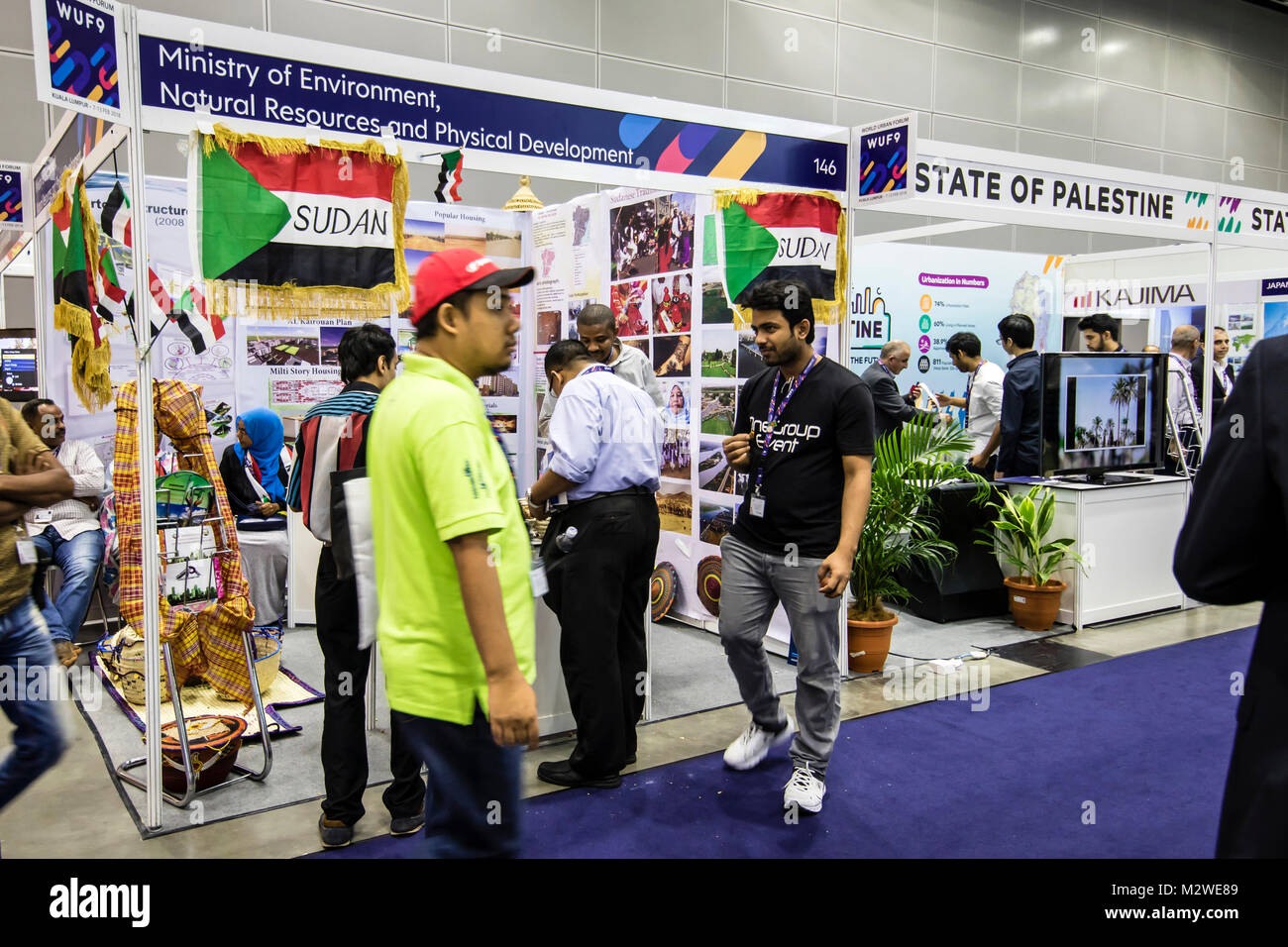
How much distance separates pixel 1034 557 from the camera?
5426 mm

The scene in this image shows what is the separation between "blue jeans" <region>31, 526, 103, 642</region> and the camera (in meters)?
4.56

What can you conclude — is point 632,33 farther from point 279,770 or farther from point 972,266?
point 279,770

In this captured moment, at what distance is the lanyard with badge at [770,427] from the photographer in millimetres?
3252

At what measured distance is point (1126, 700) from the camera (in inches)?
170

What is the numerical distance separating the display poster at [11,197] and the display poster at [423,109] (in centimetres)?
299

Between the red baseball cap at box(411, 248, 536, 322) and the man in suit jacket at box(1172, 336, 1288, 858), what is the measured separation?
3.87 feet

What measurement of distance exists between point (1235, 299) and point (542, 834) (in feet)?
33.6

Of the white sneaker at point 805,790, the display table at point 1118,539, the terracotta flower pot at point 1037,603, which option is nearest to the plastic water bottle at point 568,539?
the white sneaker at point 805,790

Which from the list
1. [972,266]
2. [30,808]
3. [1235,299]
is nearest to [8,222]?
[30,808]

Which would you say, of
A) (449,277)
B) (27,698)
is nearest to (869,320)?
(449,277)

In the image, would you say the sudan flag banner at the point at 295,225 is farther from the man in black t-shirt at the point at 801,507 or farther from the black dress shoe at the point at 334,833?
the black dress shoe at the point at 334,833

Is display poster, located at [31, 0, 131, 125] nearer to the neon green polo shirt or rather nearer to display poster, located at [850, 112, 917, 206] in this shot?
the neon green polo shirt

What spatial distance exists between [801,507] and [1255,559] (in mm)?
A: 1845

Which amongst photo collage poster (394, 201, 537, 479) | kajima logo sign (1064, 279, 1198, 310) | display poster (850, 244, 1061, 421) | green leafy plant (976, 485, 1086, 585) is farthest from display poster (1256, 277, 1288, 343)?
photo collage poster (394, 201, 537, 479)
